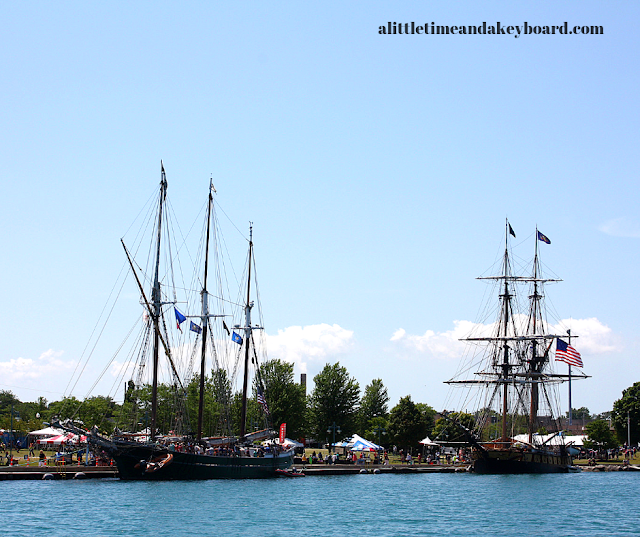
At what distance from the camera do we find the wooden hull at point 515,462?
301 feet

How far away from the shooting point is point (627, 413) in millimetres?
128875

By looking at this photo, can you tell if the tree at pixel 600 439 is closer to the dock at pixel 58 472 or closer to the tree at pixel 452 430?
the tree at pixel 452 430

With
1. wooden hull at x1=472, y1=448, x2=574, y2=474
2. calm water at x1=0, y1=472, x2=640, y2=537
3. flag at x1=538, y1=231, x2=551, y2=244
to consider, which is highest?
flag at x1=538, y1=231, x2=551, y2=244

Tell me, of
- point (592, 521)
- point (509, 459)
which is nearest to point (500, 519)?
point (592, 521)

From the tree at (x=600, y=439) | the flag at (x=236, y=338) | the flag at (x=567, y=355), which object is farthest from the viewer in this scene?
the tree at (x=600, y=439)

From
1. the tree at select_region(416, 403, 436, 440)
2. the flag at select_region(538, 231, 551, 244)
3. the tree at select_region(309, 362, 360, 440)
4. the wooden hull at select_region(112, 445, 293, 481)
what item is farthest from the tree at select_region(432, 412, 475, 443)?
the wooden hull at select_region(112, 445, 293, 481)

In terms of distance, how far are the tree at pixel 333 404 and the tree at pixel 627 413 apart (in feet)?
149

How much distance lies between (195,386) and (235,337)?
42187 mm

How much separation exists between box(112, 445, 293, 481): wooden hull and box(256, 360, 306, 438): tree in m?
32.5

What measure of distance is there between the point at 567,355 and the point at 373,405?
216 ft

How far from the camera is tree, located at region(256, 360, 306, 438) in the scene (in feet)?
372

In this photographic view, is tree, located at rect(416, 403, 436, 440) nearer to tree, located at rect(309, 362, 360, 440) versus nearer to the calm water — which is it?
tree, located at rect(309, 362, 360, 440)

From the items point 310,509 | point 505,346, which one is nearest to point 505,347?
point 505,346

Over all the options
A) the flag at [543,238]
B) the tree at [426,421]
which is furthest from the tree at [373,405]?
the flag at [543,238]
